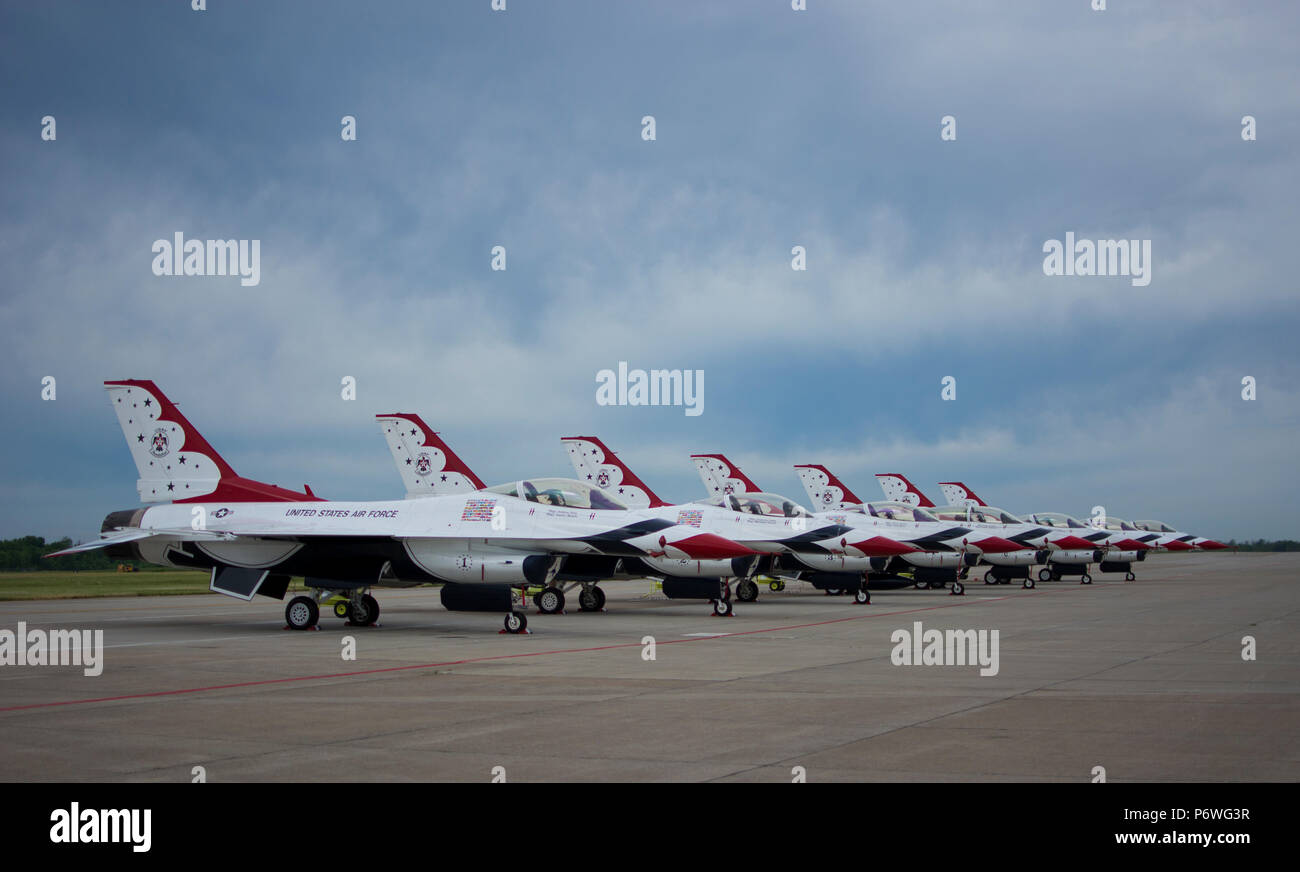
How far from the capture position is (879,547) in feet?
88.5

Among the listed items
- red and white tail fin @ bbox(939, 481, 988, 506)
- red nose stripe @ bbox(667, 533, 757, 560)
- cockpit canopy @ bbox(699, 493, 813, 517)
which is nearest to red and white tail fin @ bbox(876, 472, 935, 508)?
red and white tail fin @ bbox(939, 481, 988, 506)

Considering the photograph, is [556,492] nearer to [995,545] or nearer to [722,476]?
[722,476]

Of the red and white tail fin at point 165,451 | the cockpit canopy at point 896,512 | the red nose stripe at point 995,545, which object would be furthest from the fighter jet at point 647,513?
the red nose stripe at point 995,545

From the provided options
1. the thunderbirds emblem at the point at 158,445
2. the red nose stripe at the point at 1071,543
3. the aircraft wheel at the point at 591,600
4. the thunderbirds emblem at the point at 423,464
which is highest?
the thunderbirds emblem at the point at 158,445

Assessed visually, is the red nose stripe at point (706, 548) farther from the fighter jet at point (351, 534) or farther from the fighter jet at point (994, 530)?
the fighter jet at point (994, 530)

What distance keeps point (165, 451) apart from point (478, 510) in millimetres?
7403

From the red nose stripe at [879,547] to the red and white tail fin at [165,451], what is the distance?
14280mm

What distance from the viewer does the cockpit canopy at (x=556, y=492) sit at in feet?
61.7

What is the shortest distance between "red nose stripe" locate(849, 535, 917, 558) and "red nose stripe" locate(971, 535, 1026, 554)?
791 centimetres
